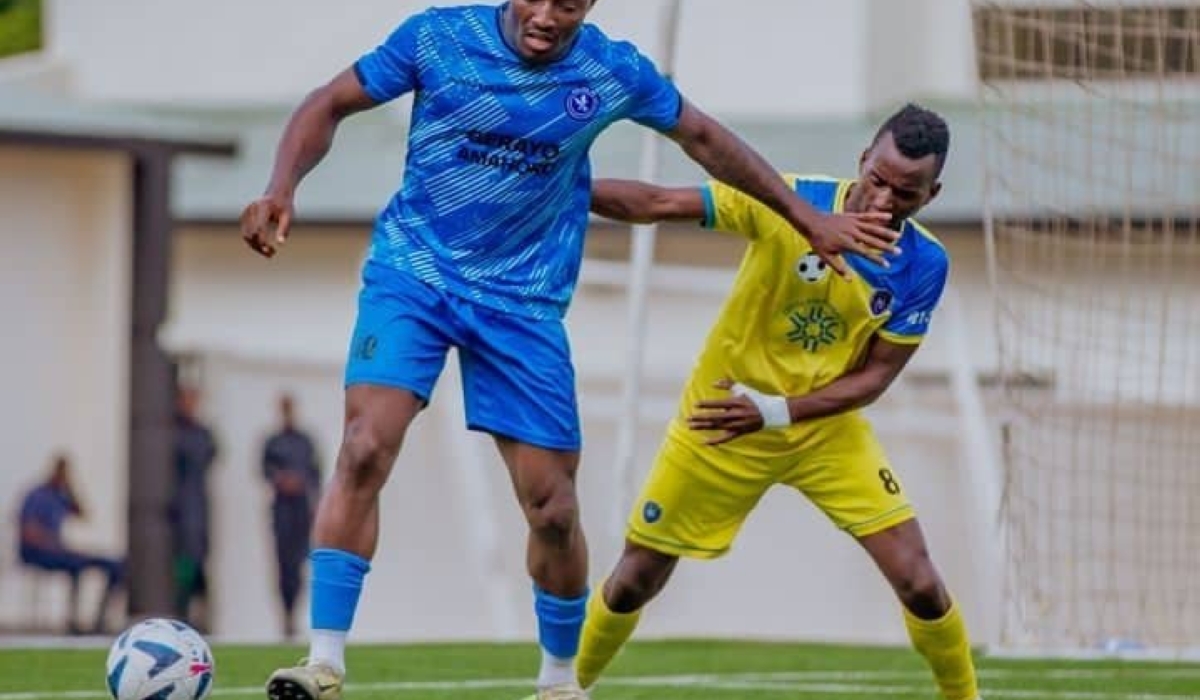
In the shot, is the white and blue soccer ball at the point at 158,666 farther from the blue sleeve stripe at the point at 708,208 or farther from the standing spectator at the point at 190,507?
the standing spectator at the point at 190,507

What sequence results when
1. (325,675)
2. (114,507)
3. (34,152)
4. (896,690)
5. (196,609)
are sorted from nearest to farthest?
(325,675) → (896,690) → (196,609) → (34,152) → (114,507)

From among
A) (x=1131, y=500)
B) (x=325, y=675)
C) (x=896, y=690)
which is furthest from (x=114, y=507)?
(x=325, y=675)

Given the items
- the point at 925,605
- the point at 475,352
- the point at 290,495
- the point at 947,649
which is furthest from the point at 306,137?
the point at 290,495

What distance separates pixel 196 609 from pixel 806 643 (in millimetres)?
11064

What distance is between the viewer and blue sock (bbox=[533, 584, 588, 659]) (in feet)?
29.8

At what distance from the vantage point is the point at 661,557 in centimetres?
975

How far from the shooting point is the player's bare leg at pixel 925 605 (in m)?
9.43

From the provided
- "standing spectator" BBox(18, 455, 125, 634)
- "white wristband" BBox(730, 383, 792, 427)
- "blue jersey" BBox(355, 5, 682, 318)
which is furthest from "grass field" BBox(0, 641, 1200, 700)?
"standing spectator" BBox(18, 455, 125, 634)

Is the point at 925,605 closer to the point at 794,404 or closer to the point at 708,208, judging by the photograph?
the point at 794,404

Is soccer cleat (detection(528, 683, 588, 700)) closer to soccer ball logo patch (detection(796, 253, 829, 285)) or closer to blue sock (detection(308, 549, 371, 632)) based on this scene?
blue sock (detection(308, 549, 371, 632))

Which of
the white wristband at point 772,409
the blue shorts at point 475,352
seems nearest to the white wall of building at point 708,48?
the white wristband at point 772,409

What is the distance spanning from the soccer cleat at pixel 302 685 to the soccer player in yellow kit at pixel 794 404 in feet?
5.34

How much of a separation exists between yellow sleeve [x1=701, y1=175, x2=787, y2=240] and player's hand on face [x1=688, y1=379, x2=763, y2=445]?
0.55 meters

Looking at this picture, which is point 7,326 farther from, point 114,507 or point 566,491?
point 566,491
